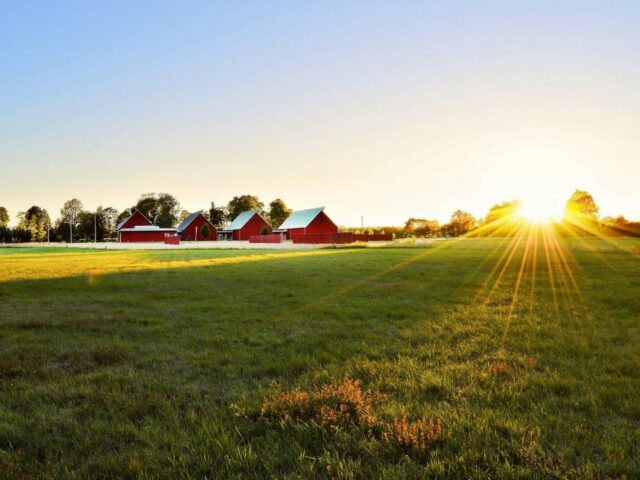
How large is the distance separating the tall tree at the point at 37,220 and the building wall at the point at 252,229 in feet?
233

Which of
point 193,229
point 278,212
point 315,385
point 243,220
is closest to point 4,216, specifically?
point 193,229

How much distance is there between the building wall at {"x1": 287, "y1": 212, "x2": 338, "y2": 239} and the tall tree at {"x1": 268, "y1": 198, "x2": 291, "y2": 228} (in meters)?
43.8

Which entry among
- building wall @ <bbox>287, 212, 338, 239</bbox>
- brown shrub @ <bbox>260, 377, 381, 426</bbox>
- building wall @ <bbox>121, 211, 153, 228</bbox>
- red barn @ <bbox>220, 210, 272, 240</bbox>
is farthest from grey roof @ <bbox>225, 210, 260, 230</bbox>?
brown shrub @ <bbox>260, 377, 381, 426</bbox>

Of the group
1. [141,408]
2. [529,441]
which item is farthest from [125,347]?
[529,441]

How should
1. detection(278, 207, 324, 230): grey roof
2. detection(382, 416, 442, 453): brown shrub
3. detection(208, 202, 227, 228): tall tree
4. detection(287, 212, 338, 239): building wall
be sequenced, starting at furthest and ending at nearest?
1. detection(208, 202, 227, 228): tall tree
2. detection(278, 207, 324, 230): grey roof
3. detection(287, 212, 338, 239): building wall
4. detection(382, 416, 442, 453): brown shrub

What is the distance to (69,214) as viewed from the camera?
12612 cm

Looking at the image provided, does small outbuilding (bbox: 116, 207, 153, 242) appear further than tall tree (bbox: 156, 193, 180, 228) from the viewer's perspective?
No

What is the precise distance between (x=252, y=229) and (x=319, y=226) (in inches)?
864

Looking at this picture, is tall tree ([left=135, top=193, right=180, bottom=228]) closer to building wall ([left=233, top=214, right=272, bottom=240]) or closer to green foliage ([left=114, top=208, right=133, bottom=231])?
green foliage ([left=114, top=208, right=133, bottom=231])

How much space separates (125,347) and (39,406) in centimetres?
234

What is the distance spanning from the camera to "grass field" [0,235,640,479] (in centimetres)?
348

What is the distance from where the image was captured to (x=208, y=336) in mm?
7730

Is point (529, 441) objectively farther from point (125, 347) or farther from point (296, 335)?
point (125, 347)

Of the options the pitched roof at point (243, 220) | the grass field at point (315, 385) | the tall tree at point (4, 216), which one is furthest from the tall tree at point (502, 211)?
the tall tree at point (4, 216)
